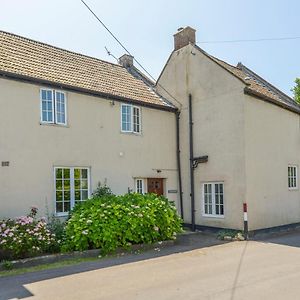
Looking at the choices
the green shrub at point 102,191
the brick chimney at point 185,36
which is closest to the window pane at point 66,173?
the green shrub at point 102,191

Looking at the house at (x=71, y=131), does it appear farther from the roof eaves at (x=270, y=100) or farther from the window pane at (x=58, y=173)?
the roof eaves at (x=270, y=100)

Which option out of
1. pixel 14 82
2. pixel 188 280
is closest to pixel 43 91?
pixel 14 82

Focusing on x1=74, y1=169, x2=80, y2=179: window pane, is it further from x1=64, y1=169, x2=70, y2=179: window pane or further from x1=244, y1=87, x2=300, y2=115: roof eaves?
x1=244, y1=87, x2=300, y2=115: roof eaves

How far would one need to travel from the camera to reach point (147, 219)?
1118 cm

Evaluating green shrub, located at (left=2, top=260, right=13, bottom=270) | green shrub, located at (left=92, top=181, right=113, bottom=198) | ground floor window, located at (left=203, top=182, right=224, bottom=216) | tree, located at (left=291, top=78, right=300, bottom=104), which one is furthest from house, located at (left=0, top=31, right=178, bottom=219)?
tree, located at (left=291, top=78, right=300, bottom=104)

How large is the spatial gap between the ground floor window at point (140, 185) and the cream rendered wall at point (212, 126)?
2085mm

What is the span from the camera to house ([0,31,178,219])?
11.4m

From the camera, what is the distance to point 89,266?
8.82m

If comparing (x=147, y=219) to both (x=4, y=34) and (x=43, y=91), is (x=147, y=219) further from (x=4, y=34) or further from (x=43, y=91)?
(x=4, y=34)

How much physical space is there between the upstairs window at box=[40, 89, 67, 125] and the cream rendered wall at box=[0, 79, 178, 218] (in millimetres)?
198

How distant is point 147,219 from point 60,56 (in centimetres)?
861

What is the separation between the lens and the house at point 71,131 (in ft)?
37.3

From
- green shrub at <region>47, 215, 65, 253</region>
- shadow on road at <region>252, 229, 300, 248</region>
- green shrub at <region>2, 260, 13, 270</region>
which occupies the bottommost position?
shadow on road at <region>252, 229, 300, 248</region>

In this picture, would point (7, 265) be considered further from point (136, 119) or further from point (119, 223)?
point (136, 119)
